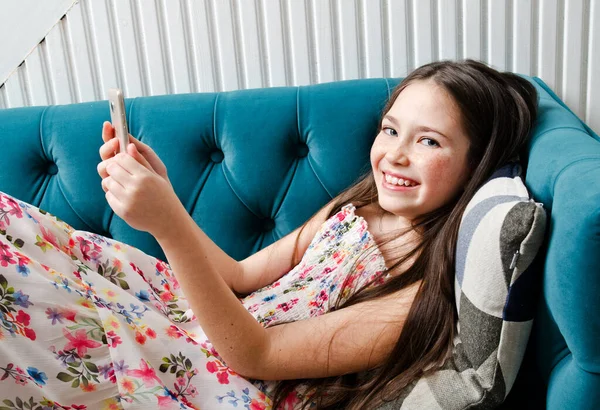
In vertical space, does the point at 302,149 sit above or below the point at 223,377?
above

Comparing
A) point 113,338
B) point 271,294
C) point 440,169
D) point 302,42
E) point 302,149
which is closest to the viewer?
point 113,338

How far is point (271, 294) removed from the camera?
1102 millimetres

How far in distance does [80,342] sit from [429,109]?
629mm

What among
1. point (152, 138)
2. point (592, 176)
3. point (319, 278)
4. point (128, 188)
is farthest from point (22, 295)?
point (592, 176)

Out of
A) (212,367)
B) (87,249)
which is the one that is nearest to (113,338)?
(212,367)

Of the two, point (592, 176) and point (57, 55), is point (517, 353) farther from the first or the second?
point (57, 55)

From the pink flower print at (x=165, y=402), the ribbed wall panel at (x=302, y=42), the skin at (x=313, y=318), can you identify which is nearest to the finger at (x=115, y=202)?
the skin at (x=313, y=318)

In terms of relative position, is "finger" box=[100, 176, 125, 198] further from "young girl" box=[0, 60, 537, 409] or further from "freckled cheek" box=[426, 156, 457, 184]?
"freckled cheek" box=[426, 156, 457, 184]

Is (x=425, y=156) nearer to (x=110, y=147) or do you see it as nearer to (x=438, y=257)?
(x=438, y=257)

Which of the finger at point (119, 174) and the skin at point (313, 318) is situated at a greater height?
the finger at point (119, 174)

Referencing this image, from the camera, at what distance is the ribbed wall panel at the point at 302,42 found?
1456mm

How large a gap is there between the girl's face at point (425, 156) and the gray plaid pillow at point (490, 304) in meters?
0.16

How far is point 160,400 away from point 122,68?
3.22 ft

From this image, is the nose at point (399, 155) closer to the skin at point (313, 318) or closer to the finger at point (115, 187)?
the skin at point (313, 318)
